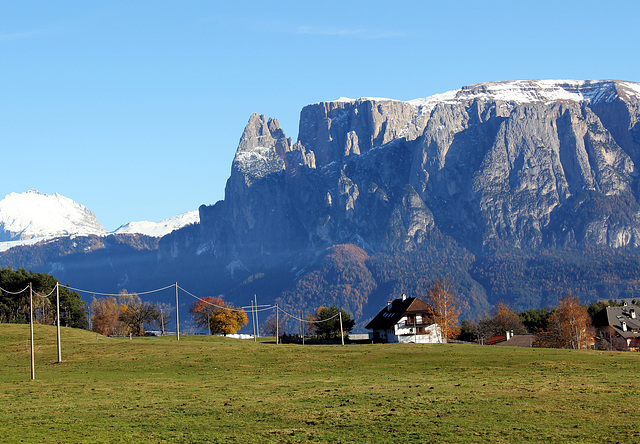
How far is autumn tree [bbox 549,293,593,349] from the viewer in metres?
125

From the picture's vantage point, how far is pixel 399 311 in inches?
5576

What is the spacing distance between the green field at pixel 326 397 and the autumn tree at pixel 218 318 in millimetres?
80654

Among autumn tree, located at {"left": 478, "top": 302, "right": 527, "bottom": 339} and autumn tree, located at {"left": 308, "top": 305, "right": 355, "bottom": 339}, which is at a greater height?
autumn tree, located at {"left": 308, "top": 305, "right": 355, "bottom": 339}

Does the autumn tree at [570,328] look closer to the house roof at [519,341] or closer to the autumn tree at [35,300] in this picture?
the house roof at [519,341]

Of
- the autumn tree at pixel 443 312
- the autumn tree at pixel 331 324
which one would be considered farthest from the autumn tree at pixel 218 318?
the autumn tree at pixel 443 312

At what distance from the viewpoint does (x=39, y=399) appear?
4538cm

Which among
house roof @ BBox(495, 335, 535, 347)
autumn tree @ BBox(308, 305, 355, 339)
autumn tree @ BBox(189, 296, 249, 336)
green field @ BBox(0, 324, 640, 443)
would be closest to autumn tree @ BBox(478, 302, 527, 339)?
house roof @ BBox(495, 335, 535, 347)

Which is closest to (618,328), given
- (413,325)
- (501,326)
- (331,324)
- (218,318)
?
(501,326)

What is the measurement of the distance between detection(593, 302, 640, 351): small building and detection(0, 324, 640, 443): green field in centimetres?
7072

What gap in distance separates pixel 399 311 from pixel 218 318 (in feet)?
119

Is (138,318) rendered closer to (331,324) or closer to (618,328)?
(331,324)

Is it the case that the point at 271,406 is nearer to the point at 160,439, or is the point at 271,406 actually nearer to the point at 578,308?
the point at 160,439

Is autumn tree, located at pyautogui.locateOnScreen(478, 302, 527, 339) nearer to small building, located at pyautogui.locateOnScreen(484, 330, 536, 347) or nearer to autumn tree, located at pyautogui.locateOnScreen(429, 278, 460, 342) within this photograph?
small building, located at pyautogui.locateOnScreen(484, 330, 536, 347)

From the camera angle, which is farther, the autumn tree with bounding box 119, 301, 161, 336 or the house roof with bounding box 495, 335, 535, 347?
the autumn tree with bounding box 119, 301, 161, 336
